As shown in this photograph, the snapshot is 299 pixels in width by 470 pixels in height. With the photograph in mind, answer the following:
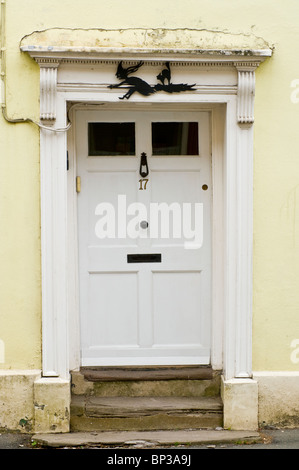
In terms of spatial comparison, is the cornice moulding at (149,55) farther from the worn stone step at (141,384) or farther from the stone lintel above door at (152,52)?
the worn stone step at (141,384)

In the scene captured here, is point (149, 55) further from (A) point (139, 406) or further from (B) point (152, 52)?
(A) point (139, 406)

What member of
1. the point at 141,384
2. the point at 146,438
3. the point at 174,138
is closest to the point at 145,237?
the point at 174,138

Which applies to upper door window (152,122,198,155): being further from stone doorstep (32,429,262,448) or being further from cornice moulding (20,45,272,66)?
stone doorstep (32,429,262,448)

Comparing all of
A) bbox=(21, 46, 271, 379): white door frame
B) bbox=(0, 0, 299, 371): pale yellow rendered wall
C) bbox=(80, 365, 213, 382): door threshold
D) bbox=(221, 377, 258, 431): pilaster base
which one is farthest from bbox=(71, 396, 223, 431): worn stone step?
bbox=(0, 0, 299, 371): pale yellow rendered wall

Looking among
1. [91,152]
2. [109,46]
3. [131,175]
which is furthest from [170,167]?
[109,46]

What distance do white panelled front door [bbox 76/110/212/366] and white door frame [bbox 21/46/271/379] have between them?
0.90 feet

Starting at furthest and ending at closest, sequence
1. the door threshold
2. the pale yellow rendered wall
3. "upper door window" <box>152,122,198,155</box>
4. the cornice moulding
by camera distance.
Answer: "upper door window" <box>152,122,198,155</box>
the door threshold
the pale yellow rendered wall
the cornice moulding

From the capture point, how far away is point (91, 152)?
5.63 m

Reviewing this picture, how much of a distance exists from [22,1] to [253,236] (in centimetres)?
269

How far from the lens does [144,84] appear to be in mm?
5180

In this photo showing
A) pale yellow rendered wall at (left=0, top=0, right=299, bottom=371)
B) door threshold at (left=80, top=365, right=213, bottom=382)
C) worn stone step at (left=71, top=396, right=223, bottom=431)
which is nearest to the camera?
pale yellow rendered wall at (left=0, top=0, right=299, bottom=371)

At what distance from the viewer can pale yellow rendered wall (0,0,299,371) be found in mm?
5129

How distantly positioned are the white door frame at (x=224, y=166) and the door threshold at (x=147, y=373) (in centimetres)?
30
